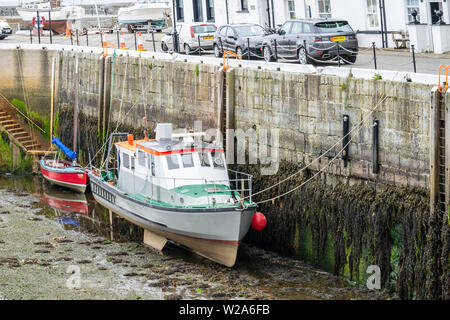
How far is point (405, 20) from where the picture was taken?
25031mm

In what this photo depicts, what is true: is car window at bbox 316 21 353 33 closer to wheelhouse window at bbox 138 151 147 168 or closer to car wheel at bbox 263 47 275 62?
car wheel at bbox 263 47 275 62

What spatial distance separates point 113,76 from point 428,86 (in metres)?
13.4

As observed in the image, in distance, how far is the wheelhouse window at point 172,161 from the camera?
17.0 meters

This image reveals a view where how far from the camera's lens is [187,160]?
17047 mm

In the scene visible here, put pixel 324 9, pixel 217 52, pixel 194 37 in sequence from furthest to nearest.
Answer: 1. pixel 324 9
2. pixel 194 37
3. pixel 217 52

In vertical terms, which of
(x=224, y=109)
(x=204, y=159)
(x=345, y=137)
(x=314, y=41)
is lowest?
(x=204, y=159)

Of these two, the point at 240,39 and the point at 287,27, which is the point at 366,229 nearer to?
the point at 287,27

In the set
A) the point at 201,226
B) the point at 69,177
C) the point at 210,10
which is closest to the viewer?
the point at 201,226

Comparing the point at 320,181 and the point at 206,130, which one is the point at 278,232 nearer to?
the point at 320,181

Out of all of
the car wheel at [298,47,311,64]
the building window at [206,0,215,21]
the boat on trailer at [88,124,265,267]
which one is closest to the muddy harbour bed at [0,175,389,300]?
the boat on trailer at [88,124,265,267]

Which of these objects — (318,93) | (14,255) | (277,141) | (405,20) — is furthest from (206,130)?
(405,20)

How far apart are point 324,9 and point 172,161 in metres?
13.4

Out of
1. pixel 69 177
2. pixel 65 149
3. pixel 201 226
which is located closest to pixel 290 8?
pixel 65 149

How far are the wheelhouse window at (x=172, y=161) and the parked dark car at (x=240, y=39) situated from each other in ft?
22.0
